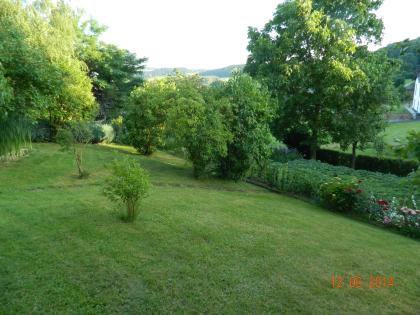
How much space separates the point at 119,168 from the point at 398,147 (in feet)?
16.3

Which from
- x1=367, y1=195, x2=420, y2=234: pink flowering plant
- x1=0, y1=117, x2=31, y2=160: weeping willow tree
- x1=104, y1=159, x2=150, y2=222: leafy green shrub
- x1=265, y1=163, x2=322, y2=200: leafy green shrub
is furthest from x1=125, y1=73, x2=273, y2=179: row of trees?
x1=104, y1=159, x2=150, y2=222: leafy green shrub

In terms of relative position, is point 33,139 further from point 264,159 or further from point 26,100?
point 264,159

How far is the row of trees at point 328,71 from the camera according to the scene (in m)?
16.9

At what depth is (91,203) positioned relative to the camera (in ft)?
25.1

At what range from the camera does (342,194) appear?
32.7ft

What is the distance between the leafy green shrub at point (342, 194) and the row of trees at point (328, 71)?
24.8 ft

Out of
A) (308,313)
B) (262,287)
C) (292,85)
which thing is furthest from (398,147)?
(292,85)

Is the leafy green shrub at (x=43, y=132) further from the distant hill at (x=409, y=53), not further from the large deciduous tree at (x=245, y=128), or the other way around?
the distant hill at (x=409, y=53)

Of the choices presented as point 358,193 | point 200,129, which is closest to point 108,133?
point 200,129

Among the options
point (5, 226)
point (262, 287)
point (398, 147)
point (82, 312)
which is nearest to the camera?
point (398, 147)

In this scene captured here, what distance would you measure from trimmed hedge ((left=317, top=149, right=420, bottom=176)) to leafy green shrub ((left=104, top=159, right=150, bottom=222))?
12.9 m

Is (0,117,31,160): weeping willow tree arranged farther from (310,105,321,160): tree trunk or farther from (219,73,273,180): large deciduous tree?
(310,105,321,160): tree trunk

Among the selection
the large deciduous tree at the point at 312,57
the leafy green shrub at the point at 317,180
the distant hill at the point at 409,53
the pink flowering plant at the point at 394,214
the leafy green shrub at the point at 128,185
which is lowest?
the pink flowering plant at the point at 394,214
